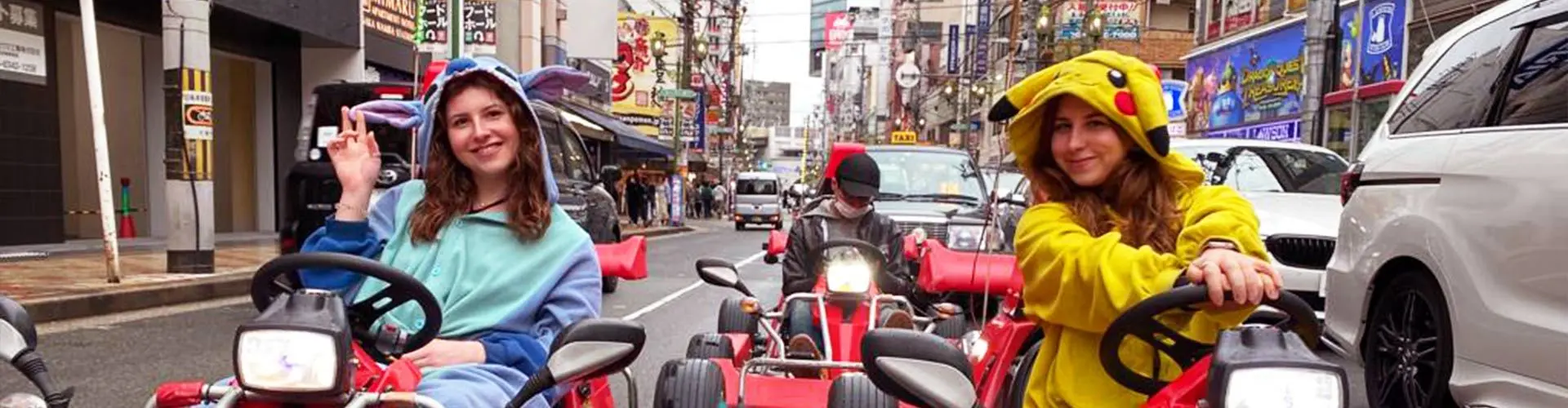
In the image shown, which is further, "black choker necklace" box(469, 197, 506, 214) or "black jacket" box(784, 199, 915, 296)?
"black jacket" box(784, 199, 915, 296)

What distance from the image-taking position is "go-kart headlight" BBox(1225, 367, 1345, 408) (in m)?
1.37

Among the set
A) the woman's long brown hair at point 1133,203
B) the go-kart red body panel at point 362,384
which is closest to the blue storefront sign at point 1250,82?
the woman's long brown hair at point 1133,203

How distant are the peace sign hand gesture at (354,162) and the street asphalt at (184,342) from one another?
114 inches

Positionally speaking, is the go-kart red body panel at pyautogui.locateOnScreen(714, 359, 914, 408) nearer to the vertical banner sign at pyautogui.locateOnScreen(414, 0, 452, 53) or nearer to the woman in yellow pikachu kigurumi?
the woman in yellow pikachu kigurumi

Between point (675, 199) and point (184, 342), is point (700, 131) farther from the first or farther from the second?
point (184, 342)

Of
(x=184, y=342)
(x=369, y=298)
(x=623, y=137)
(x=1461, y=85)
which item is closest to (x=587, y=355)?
(x=369, y=298)

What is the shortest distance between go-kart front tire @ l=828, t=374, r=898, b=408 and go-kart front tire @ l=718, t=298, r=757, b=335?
180cm

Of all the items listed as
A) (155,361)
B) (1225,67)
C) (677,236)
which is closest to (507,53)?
(677,236)

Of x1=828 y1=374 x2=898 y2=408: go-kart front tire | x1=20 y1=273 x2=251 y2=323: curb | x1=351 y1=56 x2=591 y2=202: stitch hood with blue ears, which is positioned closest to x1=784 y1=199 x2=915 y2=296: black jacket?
x1=828 y1=374 x2=898 y2=408: go-kart front tire

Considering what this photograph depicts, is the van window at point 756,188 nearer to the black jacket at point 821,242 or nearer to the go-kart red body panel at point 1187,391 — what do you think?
the black jacket at point 821,242

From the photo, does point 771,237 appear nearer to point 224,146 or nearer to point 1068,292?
point 1068,292

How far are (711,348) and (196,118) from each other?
24.6ft

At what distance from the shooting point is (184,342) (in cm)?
661

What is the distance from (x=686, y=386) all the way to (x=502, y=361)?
125 centimetres
